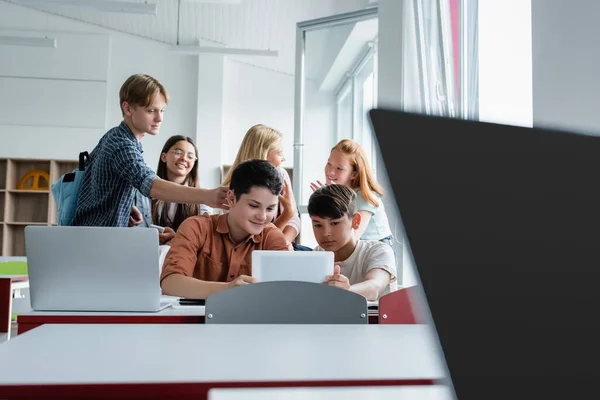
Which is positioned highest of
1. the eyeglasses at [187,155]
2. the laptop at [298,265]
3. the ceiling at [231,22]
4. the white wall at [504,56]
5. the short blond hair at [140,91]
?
the ceiling at [231,22]

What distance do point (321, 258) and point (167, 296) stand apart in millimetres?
691

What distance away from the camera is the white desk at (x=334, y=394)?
0.57 meters

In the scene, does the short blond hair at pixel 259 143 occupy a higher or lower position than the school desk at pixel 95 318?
higher

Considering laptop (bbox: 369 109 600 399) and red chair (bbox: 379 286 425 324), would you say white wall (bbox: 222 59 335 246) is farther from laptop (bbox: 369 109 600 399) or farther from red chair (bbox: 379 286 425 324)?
laptop (bbox: 369 109 600 399)

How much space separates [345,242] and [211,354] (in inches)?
58.5

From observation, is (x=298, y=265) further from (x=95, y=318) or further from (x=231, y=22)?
(x=231, y=22)

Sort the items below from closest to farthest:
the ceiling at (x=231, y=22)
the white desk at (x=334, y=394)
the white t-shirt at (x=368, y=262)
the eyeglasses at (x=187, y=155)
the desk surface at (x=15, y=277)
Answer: the white desk at (x=334, y=394), the white t-shirt at (x=368, y=262), the eyeglasses at (x=187, y=155), the desk surface at (x=15, y=277), the ceiling at (x=231, y=22)

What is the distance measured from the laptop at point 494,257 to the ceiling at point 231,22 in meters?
6.12

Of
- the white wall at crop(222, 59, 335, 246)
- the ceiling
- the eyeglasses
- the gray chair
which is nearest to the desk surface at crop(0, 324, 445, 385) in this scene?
the gray chair

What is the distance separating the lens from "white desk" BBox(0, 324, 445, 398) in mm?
707

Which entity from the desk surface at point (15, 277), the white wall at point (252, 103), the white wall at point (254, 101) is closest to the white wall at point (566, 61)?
the desk surface at point (15, 277)

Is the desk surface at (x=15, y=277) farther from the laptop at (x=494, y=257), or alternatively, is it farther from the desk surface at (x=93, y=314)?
the laptop at (x=494, y=257)

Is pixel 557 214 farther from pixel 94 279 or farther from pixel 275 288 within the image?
pixel 94 279

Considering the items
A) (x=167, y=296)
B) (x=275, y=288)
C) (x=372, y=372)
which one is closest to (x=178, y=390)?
(x=372, y=372)
